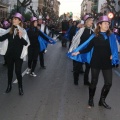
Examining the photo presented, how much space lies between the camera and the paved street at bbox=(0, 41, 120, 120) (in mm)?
6184

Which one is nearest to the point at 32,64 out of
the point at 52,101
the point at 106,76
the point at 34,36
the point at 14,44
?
the point at 34,36

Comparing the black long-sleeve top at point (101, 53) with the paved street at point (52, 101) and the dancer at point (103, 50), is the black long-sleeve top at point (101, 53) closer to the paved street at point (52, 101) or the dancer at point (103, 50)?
the dancer at point (103, 50)

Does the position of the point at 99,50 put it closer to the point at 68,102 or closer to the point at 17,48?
the point at 68,102

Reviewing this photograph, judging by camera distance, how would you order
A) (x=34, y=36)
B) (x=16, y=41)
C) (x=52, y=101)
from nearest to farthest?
(x=52, y=101), (x=16, y=41), (x=34, y=36)

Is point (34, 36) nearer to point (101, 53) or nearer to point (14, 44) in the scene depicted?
point (14, 44)

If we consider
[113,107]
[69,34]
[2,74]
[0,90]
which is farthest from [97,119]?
[69,34]

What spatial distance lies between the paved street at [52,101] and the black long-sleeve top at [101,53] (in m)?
0.90

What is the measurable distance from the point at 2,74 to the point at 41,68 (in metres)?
2.06

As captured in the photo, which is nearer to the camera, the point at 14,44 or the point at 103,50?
the point at 103,50

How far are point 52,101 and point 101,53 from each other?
161 cm

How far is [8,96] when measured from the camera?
7.55 m

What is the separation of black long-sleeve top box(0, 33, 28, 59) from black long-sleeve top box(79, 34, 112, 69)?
1.78 meters

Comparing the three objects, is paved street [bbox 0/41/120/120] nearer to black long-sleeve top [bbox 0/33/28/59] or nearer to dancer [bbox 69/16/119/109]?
dancer [bbox 69/16/119/109]

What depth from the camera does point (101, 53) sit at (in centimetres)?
643
